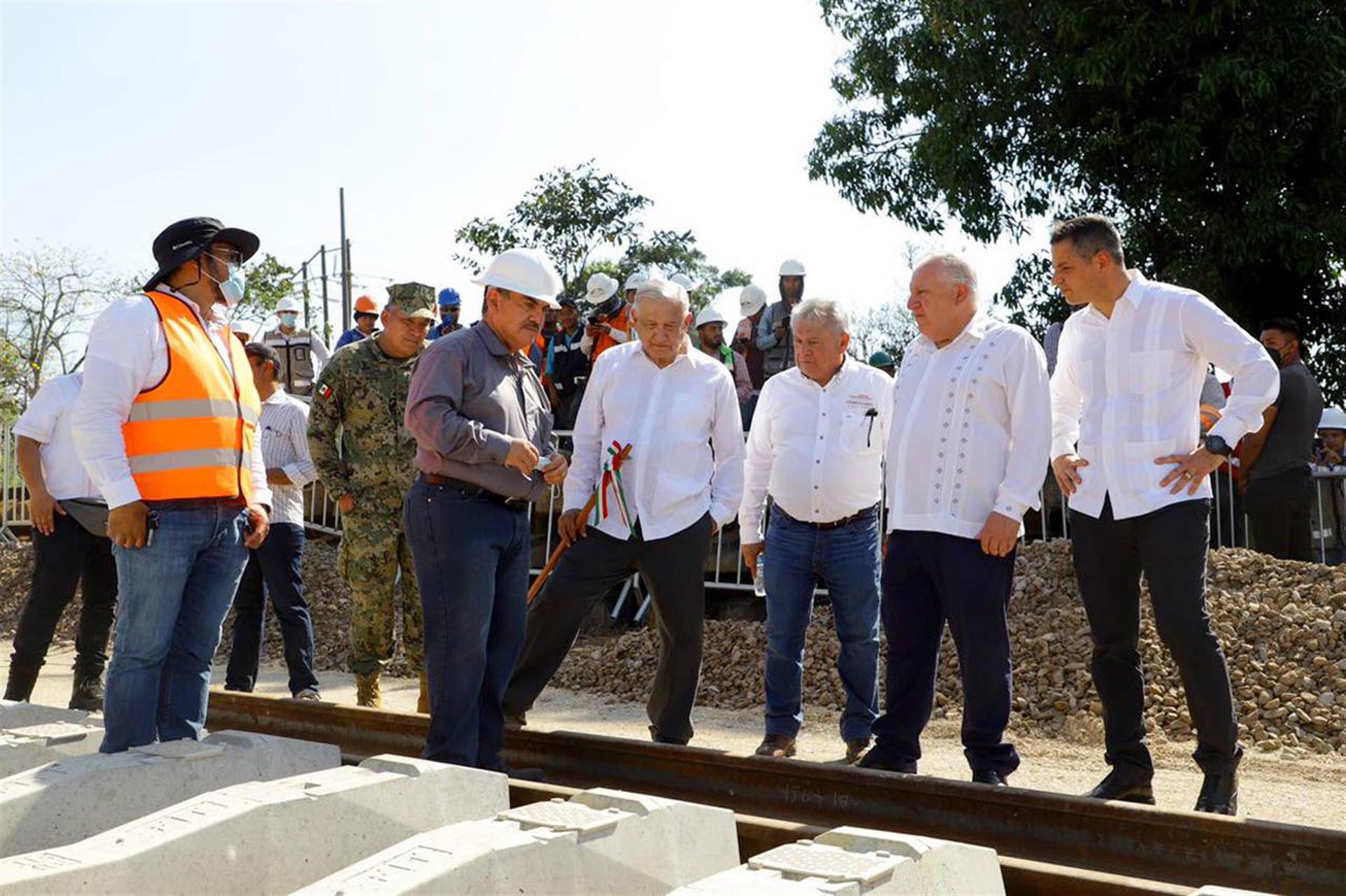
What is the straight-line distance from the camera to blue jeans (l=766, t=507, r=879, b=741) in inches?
251

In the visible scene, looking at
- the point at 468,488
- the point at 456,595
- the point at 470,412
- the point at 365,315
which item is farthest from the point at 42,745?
the point at 365,315

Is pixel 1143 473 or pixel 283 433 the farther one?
pixel 283 433

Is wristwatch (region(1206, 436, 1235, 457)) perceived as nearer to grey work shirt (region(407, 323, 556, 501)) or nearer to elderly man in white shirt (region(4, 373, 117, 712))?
grey work shirt (region(407, 323, 556, 501))

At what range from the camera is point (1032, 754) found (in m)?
7.54

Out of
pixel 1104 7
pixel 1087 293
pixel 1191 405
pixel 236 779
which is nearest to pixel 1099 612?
pixel 1191 405

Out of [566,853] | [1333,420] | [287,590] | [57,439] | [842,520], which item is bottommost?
[566,853]

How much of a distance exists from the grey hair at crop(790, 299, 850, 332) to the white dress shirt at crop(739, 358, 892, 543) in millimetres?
202

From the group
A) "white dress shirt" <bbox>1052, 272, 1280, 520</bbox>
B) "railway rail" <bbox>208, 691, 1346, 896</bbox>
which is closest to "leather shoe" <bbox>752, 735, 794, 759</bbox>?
"railway rail" <bbox>208, 691, 1346, 896</bbox>

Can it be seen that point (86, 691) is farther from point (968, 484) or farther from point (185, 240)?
point (968, 484)

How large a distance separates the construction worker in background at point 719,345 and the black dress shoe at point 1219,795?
7110 millimetres

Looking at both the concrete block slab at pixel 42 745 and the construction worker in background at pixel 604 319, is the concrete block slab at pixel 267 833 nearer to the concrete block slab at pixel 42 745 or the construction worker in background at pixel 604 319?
the concrete block slab at pixel 42 745

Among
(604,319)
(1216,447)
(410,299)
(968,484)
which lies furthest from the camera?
(604,319)

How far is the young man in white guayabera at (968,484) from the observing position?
17.8ft

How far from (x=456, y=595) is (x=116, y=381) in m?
1.47
